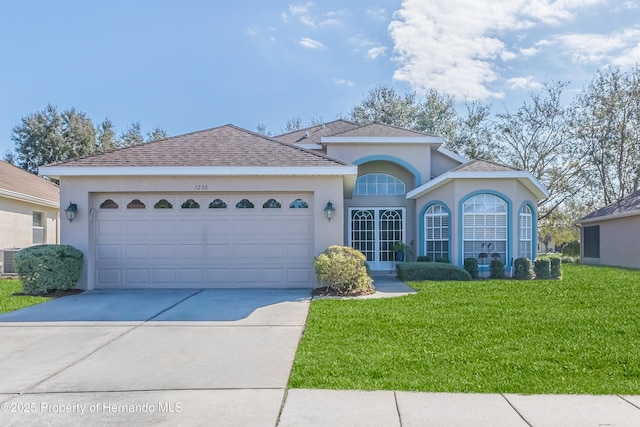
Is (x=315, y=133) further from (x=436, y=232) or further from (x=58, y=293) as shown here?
(x=58, y=293)

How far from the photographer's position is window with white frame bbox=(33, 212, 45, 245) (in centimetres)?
1750

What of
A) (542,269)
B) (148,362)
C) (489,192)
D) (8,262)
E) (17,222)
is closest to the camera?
(148,362)

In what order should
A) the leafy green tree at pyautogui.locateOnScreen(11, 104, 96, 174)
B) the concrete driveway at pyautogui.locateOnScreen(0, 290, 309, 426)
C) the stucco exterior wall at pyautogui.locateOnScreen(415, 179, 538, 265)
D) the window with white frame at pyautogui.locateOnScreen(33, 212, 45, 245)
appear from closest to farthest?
1. the concrete driveway at pyautogui.locateOnScreen(0, 290, 309, 426)
2. the stucco exterior wall at pyautogui.locateOnScreen(415, 179, 538, 265)
3. the window with white frame at pyautogui.locateOnScreen(33, 212, 45, 245)
4. the leafy green tree at pyautogui.locateOnScreen(11, 104, 96, 174)

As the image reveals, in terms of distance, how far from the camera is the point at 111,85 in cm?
2586

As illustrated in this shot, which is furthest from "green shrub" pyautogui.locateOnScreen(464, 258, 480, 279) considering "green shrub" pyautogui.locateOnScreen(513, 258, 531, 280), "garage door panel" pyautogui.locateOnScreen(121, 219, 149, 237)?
"garage door panel" pyautogui.locateOnScreen(121, 219, 149, 237)

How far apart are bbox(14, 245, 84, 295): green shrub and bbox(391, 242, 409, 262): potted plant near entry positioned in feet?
34.8

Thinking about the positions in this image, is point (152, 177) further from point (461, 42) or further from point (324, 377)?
point (461, 42)

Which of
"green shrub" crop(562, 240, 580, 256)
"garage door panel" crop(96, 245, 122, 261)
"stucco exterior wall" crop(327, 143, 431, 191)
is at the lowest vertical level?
"green shrub" crop(562, 240, 580, 256)

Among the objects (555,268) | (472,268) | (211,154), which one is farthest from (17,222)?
(555,268)

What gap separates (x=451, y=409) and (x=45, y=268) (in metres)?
9.90

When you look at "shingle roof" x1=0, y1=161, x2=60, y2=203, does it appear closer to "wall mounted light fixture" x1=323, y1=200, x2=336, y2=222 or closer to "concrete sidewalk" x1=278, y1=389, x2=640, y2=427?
"wall mounted light fixture" x1=323, y1=200, x2=336, y2=222

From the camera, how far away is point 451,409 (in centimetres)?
398

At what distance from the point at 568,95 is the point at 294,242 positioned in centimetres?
2437

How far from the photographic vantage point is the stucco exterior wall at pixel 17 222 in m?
15.2
